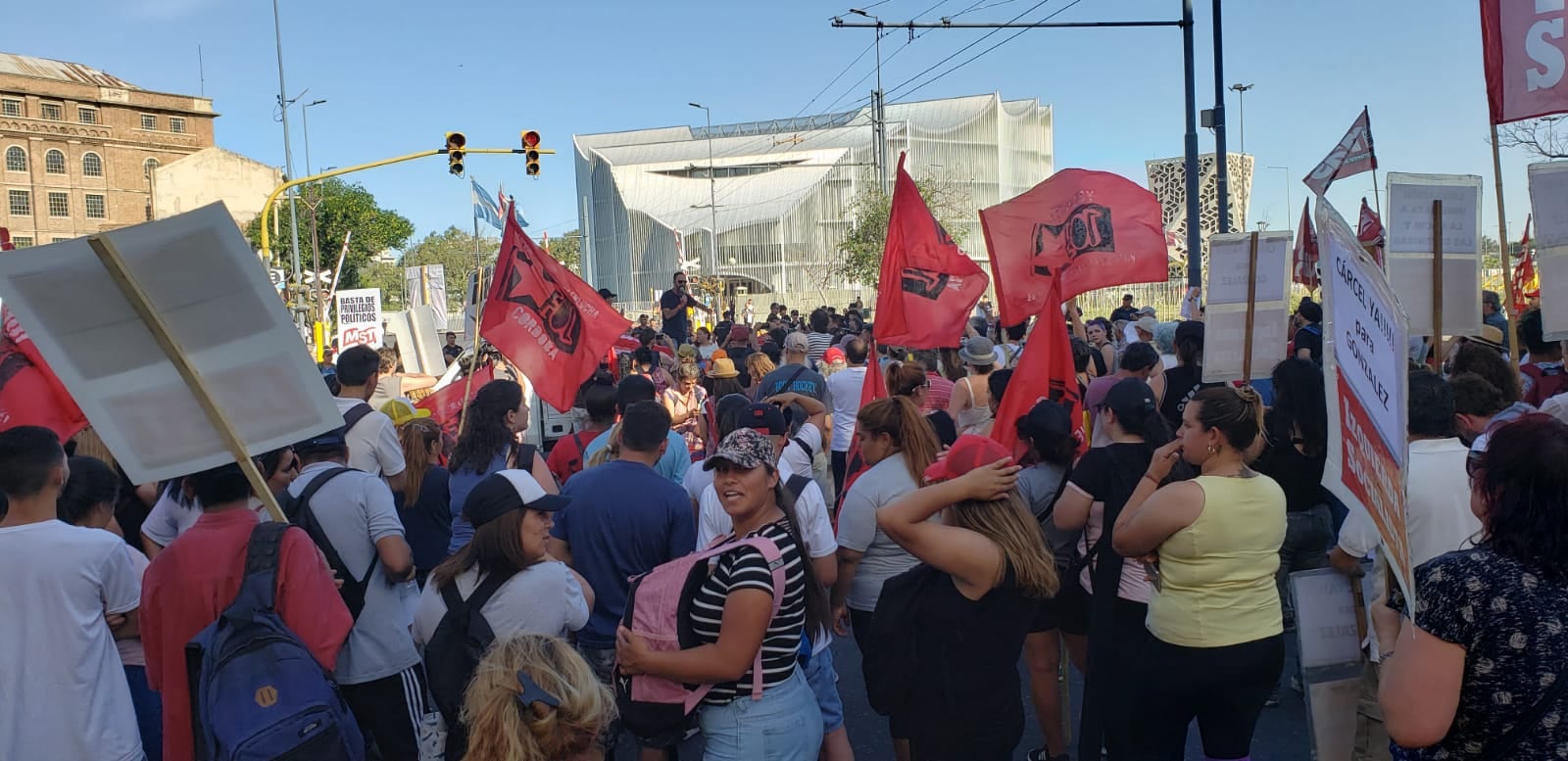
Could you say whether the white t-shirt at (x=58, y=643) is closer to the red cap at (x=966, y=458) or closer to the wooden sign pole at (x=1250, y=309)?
the red cap at (x=966, y=458)

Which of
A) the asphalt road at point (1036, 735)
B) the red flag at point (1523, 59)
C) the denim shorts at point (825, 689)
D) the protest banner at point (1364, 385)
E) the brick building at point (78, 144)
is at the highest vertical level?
the brick building at point (78, 144)

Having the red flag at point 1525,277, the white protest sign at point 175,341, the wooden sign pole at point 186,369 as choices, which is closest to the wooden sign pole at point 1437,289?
the white protest sign at point 175,341

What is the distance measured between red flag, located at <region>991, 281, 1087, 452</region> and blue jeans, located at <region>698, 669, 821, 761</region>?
2.62m

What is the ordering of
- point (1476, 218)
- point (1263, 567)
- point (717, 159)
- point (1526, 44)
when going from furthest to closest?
point (717, 159)
point (1476, 218)
point (1526, 44)
point (1263, 567)

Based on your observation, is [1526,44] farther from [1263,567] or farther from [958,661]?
[958,661]

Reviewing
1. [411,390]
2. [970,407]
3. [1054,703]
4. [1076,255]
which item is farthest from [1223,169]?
[1054,703]

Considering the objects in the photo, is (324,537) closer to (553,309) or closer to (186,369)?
(186,369)

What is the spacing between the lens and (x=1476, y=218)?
6.39m

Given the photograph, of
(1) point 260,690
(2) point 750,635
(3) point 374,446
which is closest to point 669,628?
(2) point 750,635

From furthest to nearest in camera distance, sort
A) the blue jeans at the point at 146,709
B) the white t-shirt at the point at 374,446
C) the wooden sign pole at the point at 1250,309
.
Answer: the wooden sign pole at the point at 1250,309 → the white t-shirt at the point at 374,446 → the blue jeans at the point at 146,709

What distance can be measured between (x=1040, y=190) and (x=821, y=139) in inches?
3117

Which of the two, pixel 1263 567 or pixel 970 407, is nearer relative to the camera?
pixel 1263 567

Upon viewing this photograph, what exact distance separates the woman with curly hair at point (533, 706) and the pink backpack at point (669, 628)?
0.50 m

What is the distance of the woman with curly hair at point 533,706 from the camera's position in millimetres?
2631
